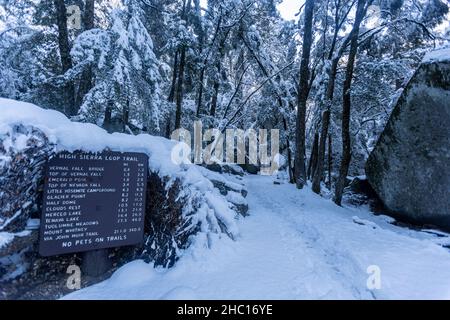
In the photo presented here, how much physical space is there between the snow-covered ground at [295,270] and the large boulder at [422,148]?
1623mm

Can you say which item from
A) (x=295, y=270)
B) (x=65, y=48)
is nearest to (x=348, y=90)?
(x=295, y=270)

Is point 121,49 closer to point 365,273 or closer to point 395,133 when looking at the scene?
point 365,273

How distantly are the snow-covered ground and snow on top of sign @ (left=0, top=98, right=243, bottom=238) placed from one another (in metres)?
0.57

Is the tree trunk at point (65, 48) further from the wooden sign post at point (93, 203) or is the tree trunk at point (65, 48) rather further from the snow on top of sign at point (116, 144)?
the wooden sign post at point (93, 203)

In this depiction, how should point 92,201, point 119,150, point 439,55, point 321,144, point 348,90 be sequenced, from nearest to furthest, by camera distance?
point 92,201 < point 119,150 < point 439,55 < point 348,90 < point 321,144

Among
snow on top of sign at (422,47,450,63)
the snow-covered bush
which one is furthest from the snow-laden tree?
snow on top of sign at (422,47,450,63)

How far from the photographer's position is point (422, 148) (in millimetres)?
8492

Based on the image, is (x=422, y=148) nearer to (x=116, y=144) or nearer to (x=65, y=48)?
(x=116, y=144)

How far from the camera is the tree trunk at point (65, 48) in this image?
348 inches

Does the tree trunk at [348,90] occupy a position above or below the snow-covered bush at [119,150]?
above

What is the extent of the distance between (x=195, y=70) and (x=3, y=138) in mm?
10943

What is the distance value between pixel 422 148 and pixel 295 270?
640cm

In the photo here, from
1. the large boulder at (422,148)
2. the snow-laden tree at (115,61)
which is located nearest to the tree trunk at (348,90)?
the large boulder at (422,148)
